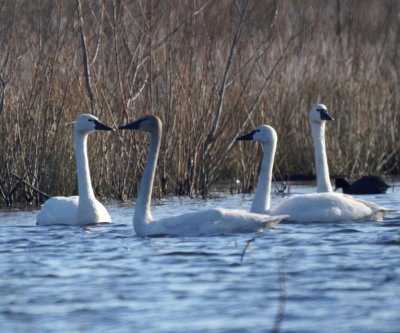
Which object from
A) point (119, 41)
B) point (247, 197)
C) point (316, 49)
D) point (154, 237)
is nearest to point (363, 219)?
point (154, 237)

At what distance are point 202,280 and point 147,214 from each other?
227cm

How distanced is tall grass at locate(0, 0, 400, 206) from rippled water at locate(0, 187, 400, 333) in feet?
6.30

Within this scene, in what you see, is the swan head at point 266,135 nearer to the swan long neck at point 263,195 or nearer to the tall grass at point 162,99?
the swan long neck at point 263,195

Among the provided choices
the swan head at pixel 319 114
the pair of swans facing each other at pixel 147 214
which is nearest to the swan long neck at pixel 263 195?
the pair of swans facing each other at pixel 147 214

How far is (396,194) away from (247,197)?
158cm

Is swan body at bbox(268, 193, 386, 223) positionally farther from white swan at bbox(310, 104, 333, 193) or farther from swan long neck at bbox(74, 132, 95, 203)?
swan long neck at bbox(74, 132, 95, 203)

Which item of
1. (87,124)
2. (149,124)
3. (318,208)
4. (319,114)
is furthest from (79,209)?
(319,114)

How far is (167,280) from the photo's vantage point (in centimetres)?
734

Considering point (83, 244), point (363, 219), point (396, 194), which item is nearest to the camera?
point (83, 244)

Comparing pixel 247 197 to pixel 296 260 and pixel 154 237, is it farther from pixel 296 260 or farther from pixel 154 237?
pixel 296 260

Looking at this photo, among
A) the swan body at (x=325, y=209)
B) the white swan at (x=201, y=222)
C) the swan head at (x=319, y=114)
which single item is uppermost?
the swan head at (x=319, y=114)

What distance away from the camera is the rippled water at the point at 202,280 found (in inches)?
238

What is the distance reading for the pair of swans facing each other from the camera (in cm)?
922

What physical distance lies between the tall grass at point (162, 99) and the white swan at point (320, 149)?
1.93 ft
